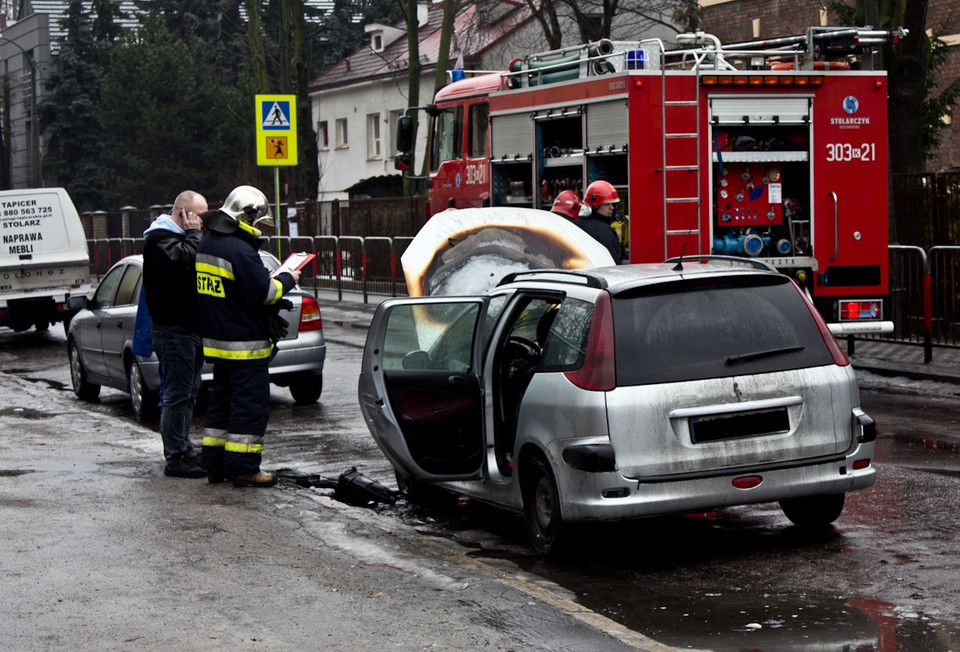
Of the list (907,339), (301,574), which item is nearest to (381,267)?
(907,339)

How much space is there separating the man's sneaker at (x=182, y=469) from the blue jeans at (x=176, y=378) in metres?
0.04

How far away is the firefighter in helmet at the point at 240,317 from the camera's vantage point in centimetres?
891

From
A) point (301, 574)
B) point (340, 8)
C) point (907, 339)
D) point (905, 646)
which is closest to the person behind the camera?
point (905, 646)

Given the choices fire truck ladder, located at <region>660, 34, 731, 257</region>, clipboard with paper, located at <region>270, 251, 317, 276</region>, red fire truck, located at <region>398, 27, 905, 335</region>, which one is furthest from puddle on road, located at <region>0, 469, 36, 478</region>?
fire truck ladder, located at <region>660, 34, 731, 257</region>

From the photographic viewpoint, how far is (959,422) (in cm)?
1158

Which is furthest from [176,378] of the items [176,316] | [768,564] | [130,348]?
[768,564]

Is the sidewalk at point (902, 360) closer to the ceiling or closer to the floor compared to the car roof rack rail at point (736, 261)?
closer to the floor

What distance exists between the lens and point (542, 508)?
7.39m

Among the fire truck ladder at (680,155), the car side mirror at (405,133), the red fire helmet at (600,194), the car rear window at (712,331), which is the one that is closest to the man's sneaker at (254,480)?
the car rear window at (712,331)

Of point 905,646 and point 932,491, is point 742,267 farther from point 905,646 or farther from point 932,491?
point 905,646

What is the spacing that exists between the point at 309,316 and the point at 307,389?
2.36 feet

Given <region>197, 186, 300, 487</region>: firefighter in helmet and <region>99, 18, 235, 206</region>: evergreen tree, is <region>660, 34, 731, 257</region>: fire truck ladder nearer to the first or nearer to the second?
<region>197, 186, 300, 487</region>: firefighter in helmet

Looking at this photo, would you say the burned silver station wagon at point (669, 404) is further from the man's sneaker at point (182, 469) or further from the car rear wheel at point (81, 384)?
the car rear wheel at point (81, 384)

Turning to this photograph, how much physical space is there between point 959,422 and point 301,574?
6.67 m
